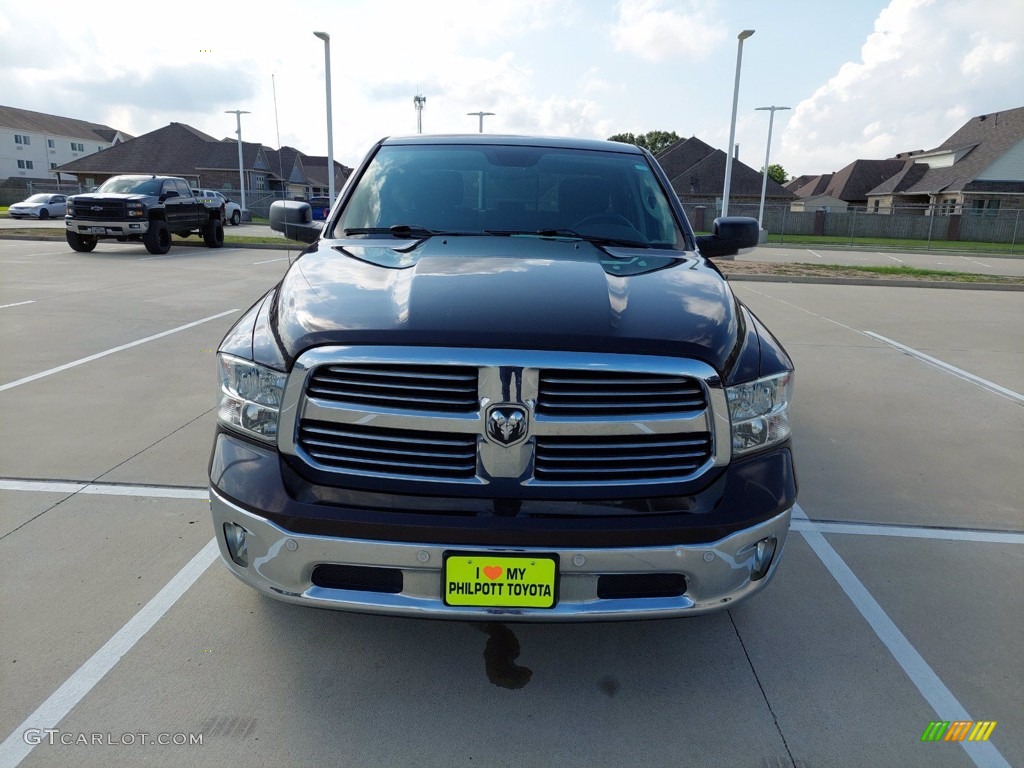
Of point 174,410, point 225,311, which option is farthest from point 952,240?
point 174,410

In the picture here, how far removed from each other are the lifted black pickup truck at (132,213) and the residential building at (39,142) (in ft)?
183

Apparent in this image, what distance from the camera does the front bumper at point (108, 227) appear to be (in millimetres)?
17141

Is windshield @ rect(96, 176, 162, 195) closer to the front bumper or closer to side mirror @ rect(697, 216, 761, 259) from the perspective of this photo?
the front bumper

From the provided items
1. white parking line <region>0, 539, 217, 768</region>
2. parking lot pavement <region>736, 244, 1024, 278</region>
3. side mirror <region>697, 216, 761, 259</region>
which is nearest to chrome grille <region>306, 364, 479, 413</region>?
white parking line <region>0, 539, 217, 768</region>

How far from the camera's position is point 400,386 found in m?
2.18

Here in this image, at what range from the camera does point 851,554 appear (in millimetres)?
3496

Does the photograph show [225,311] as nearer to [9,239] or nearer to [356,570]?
[356,570]

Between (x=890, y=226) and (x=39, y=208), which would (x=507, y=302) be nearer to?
(x=39, y=208)

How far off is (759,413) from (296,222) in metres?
2.90

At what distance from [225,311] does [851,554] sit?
8181mm

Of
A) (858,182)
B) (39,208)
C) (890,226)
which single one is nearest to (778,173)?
(858,182)

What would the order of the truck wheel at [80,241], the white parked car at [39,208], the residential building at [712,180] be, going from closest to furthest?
the truck wheel at [80,241]
the white parked car at [39,208]
the residential building at [712,180]

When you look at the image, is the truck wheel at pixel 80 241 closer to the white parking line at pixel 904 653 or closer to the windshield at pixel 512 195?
the windshield at pixel 512 195

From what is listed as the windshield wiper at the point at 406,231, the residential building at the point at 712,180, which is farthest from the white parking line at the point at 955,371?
the residential building at the point at 712,180
